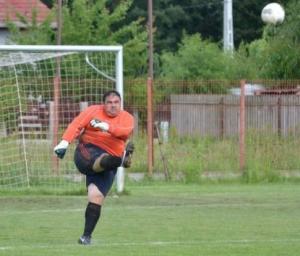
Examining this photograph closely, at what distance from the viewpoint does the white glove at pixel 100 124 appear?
13.8m

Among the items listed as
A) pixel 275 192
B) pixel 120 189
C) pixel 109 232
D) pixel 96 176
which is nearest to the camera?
pixel 96 176

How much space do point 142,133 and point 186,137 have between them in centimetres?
144

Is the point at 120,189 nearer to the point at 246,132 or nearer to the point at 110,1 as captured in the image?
the point at 246,132

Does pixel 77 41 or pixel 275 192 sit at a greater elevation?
pixel 77 41

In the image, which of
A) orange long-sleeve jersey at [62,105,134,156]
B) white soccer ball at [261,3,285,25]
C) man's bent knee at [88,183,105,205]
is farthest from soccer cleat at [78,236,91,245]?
white soccer ball at [261,3,285,25]

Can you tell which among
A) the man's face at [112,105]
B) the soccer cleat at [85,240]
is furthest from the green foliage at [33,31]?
the soccer cleat at [85,240]

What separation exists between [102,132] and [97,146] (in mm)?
190

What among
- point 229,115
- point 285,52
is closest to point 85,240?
point 229,115

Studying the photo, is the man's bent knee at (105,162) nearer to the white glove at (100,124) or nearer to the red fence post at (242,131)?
the white glove at (100,124)

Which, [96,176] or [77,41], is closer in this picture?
[96,176]

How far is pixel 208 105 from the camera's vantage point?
1120 inches

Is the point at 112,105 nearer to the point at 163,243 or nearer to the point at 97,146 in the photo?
the point at 97,146

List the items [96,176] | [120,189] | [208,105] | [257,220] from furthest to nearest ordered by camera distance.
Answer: [208,105], [120,189], [257,220], [96,176]

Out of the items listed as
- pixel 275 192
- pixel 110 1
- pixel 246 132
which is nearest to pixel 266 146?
pixel 246 132
